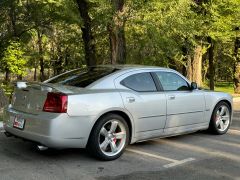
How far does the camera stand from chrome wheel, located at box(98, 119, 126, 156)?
21.5ft

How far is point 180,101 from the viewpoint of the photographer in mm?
7668

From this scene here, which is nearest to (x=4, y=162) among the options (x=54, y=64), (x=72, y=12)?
(x=72, y=12)

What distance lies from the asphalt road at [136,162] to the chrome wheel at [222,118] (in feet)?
2.60

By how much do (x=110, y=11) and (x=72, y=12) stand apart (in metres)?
3.73

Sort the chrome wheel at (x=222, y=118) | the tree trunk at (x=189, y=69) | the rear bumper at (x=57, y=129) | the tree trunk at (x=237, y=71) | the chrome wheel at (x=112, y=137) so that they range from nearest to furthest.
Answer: the rear bumper at (x=57, y=129)
the chrome wheel at (x=112, y=137)
the chrome wheel at (x=222, y=118)
the tree trunk at (x=189, y=69)
the tree trunk at (x=237, y=71)

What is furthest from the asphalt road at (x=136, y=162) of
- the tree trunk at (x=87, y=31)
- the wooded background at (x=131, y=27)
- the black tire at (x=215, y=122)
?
the tree trunk at (x=87, y=31)

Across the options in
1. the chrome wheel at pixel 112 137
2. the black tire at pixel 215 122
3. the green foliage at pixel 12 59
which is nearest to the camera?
the chrome wheel at pixel 112 137

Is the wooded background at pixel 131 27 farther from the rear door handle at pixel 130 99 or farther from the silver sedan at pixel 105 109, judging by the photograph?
the rear door handle at pixel 130 99

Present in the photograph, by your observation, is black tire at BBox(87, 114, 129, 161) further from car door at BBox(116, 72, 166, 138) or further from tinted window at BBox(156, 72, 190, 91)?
tinted window at BBox(156, 72, 190, 91)

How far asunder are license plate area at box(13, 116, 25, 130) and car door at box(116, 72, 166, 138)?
5.06 feet

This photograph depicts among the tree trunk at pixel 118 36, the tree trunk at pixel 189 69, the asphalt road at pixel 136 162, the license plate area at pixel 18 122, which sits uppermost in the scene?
the tree trunk at pixel 118 36

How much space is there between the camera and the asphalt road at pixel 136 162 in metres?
5.81

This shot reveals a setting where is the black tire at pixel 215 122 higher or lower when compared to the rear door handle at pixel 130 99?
lower

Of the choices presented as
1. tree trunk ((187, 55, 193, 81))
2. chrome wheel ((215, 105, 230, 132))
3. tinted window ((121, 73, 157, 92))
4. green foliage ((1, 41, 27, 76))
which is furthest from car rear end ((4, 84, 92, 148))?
green foliage ((1, 41, 27, 76))
